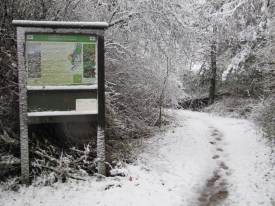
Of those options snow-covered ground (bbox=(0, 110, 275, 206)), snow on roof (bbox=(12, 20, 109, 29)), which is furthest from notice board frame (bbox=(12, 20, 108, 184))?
snow-covered ground (bbox=(0, 110, 275, 206))

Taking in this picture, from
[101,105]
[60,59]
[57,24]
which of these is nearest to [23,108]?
[60,59]

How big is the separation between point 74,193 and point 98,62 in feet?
7.73

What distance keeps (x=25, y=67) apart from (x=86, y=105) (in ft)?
4.17

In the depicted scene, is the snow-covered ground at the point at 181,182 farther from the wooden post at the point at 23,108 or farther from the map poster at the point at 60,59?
the map poster at the point at 60,59

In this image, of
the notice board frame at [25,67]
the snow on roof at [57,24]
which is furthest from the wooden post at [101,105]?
the snow on roof at [57,24]

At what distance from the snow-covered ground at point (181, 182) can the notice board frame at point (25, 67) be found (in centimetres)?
59

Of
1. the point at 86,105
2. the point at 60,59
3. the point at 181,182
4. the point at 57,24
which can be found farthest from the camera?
the point at 181,182

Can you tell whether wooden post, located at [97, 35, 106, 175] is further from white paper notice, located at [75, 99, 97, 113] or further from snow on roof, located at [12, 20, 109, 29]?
snow on roof, located at [12, 20, 109, 29]

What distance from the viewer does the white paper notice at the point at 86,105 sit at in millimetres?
7887

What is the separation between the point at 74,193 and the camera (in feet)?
24.5

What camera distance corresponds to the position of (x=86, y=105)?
7922mm

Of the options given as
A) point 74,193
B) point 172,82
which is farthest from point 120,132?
point 172,82

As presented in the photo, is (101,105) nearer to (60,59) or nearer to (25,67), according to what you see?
(60,59)

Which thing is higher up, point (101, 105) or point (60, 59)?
point (60, 59)
